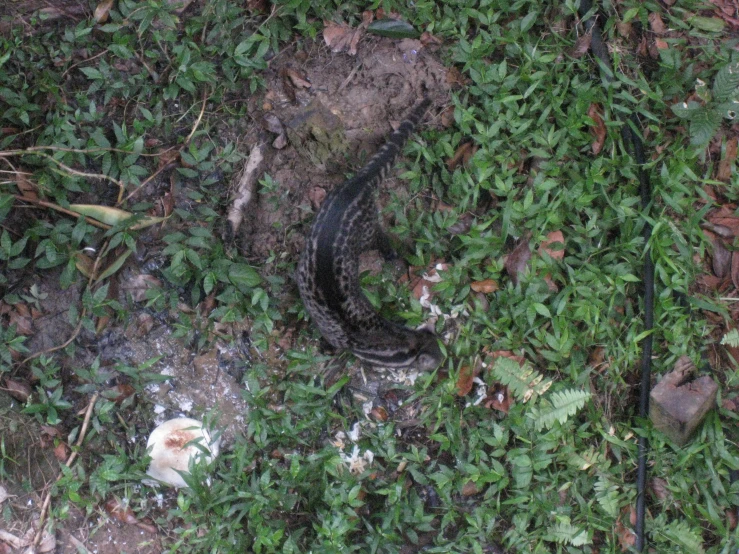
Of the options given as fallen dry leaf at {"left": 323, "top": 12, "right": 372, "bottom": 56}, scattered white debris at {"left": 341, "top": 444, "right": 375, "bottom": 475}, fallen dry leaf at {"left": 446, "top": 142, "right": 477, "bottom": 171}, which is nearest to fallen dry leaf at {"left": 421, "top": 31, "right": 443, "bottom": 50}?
fallen dry leaf at {"left": 323, "top": 12, "right": 372, "bottom": 56}

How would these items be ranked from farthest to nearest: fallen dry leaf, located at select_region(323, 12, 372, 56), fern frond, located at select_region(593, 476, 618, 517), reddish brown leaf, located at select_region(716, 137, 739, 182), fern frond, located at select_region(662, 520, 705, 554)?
fallen dry leaf, located at select_region(323, 12, 372, 56), reddish brown leaf, located at select_region(716, 137, 739, 182), fern frond, located at select_region(593, 476, 618, 517), fern frond, located at select_region(662, 520, 705, 554)

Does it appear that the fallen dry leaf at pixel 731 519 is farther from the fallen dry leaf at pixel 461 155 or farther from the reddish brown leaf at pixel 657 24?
the reddish brown leaf at pixel 657 24

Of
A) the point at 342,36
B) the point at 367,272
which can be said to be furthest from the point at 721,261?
the point at 342,36

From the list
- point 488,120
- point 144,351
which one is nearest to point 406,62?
point 488,120

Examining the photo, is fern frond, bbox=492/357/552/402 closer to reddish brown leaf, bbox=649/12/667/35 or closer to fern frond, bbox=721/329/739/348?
fern frond, bbox=721/329/739/348

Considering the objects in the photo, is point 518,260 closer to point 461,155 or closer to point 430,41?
point 461,155
